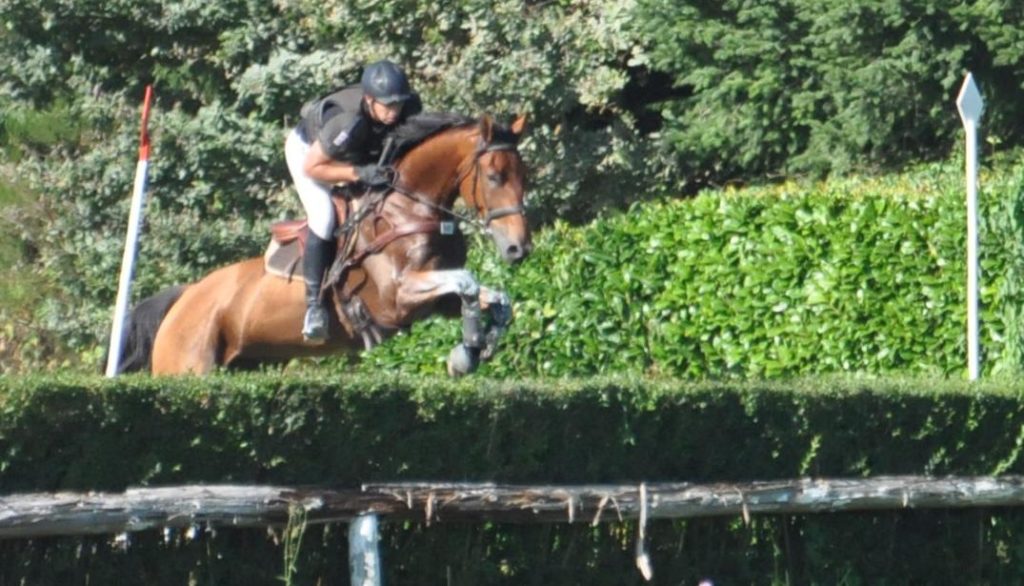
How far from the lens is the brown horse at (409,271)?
997 cm

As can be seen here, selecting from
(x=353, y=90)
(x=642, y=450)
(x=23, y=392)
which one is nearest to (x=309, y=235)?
(x=353, y=90)

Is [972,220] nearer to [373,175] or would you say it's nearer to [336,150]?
[373,175]

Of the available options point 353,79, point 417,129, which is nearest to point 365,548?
point 417,129

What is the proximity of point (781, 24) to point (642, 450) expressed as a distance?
895 centimetres

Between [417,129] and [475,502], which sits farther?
[417,129]

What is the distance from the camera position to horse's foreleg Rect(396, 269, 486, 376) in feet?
32.0

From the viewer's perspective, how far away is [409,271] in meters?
10.3

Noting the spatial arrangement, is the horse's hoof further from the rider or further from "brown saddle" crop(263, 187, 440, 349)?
the rider

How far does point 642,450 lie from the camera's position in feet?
24.9

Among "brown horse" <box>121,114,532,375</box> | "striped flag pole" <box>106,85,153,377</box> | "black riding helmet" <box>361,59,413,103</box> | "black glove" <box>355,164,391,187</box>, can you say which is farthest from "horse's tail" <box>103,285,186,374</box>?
"black riding helmet" <box>361,59,413,103</box>

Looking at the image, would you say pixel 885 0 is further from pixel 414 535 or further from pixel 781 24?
pixel 414 535

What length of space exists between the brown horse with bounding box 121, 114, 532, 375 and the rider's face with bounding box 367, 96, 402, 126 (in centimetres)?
10

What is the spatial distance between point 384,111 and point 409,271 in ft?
2.91

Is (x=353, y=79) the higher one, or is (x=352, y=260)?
(x=353, y=79)
